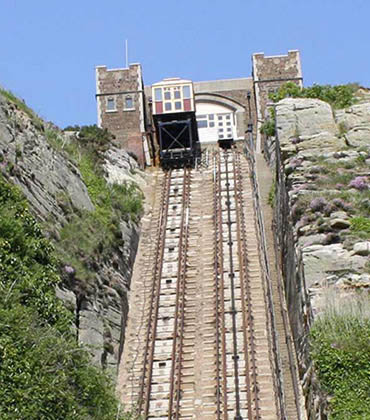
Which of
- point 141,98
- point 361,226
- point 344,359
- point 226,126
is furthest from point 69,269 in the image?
point 226,126

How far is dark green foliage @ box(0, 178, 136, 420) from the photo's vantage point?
15430 millimetres

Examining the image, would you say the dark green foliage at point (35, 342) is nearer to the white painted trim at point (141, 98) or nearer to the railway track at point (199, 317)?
the railway track at point (199, 317)

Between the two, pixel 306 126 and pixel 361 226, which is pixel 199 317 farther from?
pixel 306 126

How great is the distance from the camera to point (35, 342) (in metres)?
16.4

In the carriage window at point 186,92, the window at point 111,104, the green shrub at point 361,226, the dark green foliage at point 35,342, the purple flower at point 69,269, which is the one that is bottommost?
the dark green foliage at point 35,342

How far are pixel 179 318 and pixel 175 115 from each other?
63.1 ft

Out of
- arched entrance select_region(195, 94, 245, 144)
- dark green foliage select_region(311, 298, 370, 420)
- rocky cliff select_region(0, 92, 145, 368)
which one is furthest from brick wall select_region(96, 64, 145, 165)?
dark green foliage select_region(311, 298, 370, 420)

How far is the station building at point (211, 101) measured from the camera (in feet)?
147

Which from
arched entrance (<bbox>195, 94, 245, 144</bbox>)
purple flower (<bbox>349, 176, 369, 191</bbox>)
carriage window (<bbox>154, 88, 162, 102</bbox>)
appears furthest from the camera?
arched entrance (<bbox>195, 94, 245, 144</bbox>)

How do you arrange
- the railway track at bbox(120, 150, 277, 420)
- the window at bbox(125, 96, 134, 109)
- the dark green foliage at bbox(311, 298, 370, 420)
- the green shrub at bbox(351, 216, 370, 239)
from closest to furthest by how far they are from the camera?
the dark green foliage at bbox(311, 298, 370, 420) < the railway track at bbox(120, 150, 277, 420) < the green shrub at bbox(351, 216, 370, 239) < the window at bbox(125, 96, 134, 109)

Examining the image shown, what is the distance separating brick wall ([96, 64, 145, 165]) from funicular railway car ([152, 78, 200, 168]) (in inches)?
76.3

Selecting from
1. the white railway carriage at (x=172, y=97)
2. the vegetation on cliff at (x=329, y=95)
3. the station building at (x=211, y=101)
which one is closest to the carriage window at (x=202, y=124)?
the station building at (x=211, y=101)

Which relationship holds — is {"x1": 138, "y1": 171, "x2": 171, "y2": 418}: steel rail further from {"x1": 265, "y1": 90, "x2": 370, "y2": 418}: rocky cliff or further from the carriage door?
the carriage door

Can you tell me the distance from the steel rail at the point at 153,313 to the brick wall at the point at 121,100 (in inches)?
462
